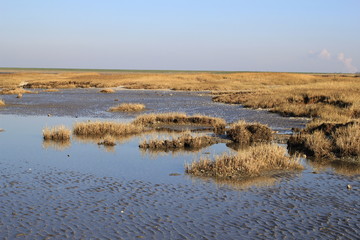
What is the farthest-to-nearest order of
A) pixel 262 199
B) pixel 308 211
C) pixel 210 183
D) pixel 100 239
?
pixel 210 183 < pixel 262 199 < pixel 308 211 < pixel 100 239

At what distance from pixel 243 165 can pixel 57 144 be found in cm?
939

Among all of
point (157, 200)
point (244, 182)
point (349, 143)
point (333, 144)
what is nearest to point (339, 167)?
point (349, 143)

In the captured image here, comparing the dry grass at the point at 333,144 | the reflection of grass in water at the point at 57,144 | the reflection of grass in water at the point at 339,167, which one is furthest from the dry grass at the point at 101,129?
the reflection of grass in water at the point at 339,167

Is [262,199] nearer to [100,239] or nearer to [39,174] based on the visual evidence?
[100,239]

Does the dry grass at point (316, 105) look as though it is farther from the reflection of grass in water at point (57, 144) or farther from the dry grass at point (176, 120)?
the reflection of grass in water at point (57, 144)

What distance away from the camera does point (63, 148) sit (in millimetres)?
19016

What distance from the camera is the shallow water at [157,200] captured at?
Result: 923cm

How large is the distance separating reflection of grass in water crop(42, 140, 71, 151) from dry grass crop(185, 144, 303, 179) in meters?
6.78

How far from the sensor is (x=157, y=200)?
11406 millimetres

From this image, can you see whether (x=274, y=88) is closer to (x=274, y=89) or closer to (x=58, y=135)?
(x=274, y=89)

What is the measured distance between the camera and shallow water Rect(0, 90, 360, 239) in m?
9.23

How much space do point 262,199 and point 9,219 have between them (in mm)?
5958

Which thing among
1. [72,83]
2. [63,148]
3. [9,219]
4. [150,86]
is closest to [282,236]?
[9,219]

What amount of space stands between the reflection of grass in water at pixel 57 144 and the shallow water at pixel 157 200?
4.77 feet
